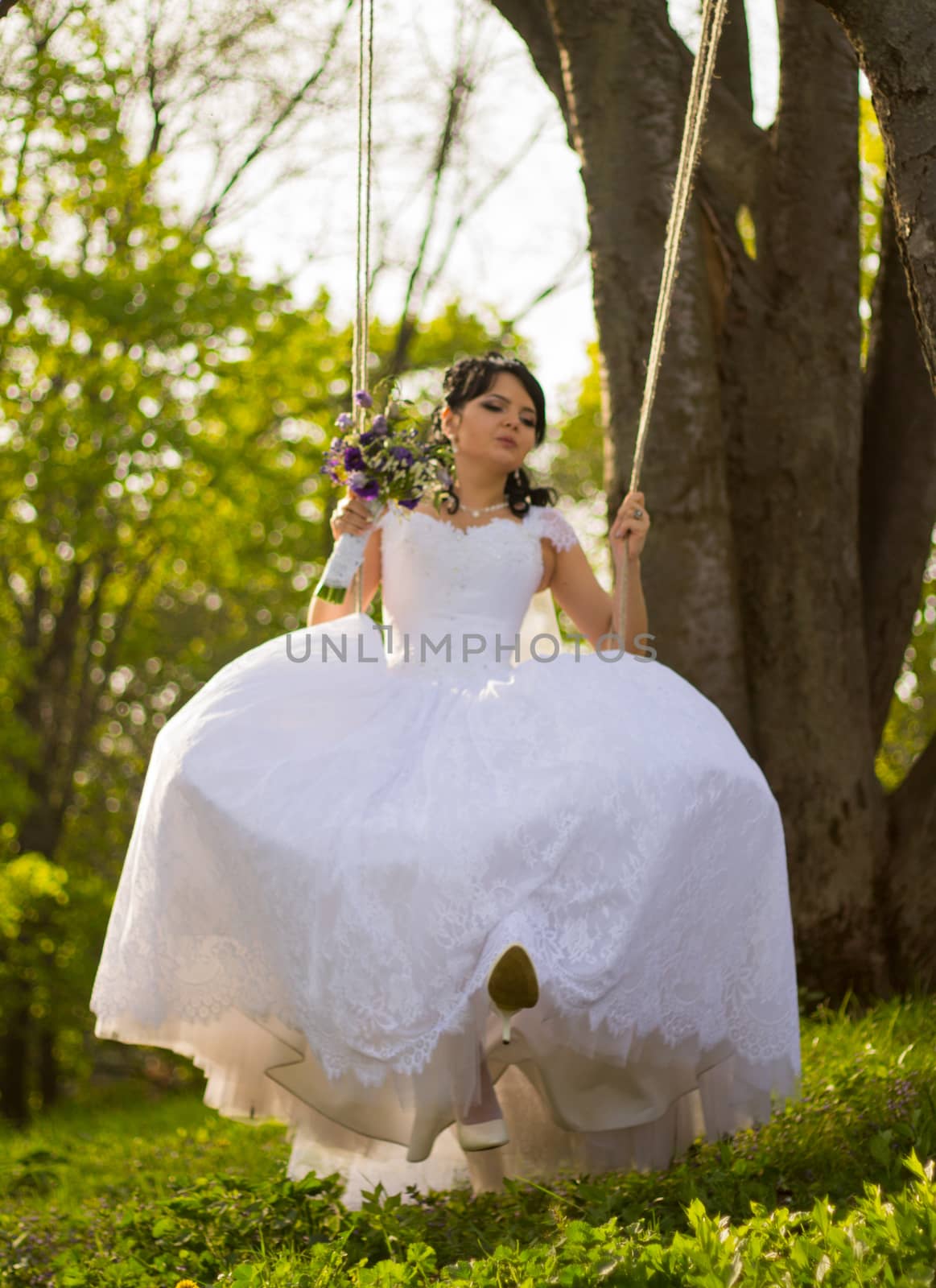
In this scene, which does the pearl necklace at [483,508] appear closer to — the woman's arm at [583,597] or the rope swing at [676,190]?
the woman's arm at [583,597]

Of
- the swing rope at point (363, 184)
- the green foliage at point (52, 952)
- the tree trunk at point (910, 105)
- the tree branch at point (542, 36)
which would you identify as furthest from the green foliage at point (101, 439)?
the tree trunk at point (910, 105)

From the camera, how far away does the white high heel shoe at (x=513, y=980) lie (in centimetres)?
298

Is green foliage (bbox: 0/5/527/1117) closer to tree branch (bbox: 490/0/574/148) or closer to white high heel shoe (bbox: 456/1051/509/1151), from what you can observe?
tree branch (bbox: 490/0/574/148)

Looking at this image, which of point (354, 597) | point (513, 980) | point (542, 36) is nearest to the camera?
point (513, 980)

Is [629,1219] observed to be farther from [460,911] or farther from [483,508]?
[483,508]

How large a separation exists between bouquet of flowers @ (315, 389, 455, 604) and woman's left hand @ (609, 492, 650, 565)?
65 centimetres

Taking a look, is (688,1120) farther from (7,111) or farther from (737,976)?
(7,111)

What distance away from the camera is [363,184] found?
167 inches

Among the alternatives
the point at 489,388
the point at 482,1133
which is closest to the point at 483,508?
the point at 489,388

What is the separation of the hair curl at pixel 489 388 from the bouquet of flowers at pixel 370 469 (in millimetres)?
212

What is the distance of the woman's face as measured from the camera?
4574 mm

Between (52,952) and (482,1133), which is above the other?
(482,1133)

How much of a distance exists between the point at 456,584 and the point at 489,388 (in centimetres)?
73

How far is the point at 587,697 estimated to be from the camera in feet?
11.9
